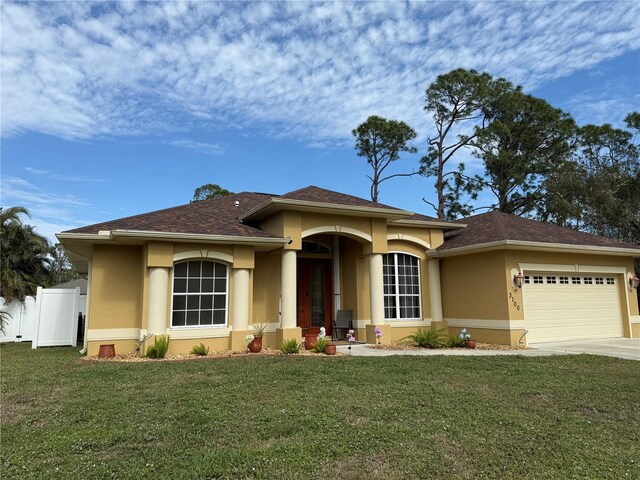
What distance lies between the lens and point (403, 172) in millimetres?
32188

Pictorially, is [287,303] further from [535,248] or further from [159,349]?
[535,248]

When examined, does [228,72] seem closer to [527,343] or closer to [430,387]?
[430,387]

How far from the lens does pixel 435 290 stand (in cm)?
1486

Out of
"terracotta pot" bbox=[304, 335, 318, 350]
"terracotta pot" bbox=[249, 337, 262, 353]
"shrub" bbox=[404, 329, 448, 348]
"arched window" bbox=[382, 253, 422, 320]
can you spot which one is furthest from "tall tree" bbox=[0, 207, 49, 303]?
"shrub" bbox=[404, 329, 448, 348]

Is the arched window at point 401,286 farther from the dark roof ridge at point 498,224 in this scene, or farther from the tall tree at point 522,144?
the tall tree at point 522,144

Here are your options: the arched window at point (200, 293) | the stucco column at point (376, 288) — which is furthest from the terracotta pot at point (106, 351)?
the stucco column at point (376, 288)

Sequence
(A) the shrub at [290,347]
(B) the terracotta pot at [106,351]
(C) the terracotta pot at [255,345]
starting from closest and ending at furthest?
(B) the terracotta pot at [106,351] → (A) the shrub at [290,347] → (C) the terracotta pot at [255,345]

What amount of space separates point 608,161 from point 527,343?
2143cm

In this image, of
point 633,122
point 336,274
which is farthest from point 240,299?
point 633,122

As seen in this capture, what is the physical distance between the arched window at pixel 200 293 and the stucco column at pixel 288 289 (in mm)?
1570

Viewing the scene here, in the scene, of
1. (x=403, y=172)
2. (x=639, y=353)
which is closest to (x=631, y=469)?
(x=639, y=353)

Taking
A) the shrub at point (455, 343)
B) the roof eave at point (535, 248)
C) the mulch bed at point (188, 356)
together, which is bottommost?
the mulch bed at point (188, 356)

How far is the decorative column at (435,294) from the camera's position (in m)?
14.6

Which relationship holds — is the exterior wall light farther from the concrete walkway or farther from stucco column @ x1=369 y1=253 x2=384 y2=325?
stucco column @ x1=369 y1=253 x2=384 y2=325
